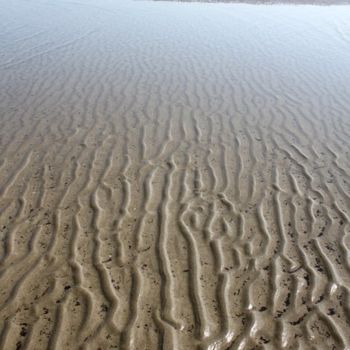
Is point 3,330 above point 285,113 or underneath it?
above

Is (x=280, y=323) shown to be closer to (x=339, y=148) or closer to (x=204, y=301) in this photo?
(x=204, y=301)

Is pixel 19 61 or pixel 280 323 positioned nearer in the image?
pixel 280 323

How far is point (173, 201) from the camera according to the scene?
5.54 m

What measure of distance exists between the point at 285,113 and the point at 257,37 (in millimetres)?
6597

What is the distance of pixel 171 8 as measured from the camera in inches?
736

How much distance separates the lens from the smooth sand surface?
12.7 ft

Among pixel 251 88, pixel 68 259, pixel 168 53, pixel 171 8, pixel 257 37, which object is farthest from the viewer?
pixel 171 8

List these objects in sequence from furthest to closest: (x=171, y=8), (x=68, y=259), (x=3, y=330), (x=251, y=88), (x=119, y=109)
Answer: (x=171, y=8)
(x=251, y=88)
(x=119, y=109)
(x=68, y=259)
(x=3, y=330)

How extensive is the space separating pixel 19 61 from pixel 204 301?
9.45 meters

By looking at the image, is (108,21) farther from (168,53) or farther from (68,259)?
(68,259)

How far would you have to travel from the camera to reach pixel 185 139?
7270mm

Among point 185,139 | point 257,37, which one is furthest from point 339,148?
point 257,37

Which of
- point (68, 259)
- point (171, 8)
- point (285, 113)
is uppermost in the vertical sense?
point (68, 259)

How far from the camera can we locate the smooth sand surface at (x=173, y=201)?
3.86 m
